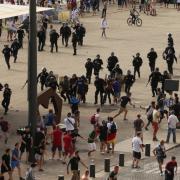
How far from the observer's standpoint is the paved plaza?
3112 centimetres

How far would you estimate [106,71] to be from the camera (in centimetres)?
4797

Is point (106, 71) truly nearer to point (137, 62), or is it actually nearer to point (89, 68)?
point (137, 62)

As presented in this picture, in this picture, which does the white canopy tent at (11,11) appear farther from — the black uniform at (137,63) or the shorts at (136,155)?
the shorts at (136,155)

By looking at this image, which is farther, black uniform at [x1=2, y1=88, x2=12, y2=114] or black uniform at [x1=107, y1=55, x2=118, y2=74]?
black uniform at [x1=107, y1=55, x2=118, y2=74]

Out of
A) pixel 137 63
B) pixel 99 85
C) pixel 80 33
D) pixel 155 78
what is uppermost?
pixel 80 33

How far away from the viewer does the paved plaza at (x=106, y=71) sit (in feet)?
102

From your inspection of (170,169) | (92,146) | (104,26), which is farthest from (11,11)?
(104,26)

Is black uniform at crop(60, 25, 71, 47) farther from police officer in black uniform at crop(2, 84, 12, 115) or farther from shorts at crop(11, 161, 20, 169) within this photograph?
shorts at crop(11, 161, 20, 169)

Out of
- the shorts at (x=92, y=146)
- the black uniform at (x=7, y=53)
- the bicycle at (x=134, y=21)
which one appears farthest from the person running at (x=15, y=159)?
the bicycle at (x=134, y=21)

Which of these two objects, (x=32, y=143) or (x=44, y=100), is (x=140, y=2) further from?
(x=32, y=143)

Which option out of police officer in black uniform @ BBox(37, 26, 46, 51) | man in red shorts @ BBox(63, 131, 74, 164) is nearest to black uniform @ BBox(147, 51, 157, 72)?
police officer in black uniform @ BBox(37, 26, 46, 51)

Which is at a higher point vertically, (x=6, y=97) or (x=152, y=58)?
(x=152, y=58)

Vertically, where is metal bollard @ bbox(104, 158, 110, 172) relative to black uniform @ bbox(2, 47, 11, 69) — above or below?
below

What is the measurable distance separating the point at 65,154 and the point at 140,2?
4704 cm
